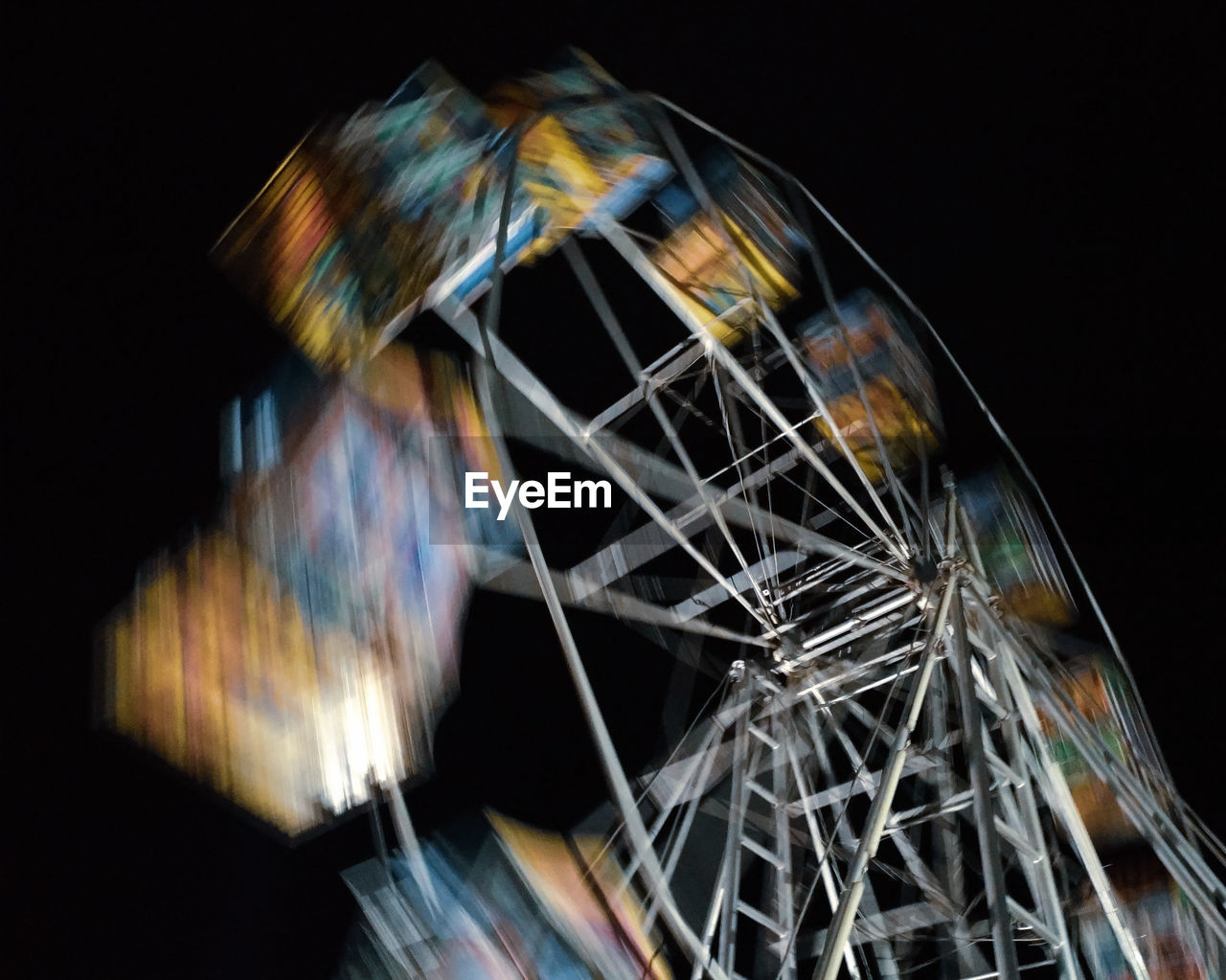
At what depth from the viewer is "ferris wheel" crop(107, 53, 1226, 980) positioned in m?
5.88

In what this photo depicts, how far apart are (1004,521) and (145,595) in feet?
20.1

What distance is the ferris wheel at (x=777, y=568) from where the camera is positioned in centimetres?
588

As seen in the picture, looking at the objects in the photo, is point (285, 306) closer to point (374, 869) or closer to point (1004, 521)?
point (374, 869)

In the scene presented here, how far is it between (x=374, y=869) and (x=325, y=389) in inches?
118

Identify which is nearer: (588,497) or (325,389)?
(325,389)

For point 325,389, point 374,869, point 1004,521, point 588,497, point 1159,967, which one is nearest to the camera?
point 374,869

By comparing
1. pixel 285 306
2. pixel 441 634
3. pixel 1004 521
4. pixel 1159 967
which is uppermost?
pixel 285 306

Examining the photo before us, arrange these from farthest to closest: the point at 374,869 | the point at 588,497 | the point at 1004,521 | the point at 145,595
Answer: the point at 588,497 → the point at 1004,521 → the point at 145,595 → the point at 374,869

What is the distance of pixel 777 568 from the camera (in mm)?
7395

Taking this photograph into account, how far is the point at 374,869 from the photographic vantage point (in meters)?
5.02

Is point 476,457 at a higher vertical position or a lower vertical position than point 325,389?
lower

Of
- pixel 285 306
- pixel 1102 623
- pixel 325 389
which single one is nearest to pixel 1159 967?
pixel 1102 623

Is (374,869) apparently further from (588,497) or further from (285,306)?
(588,497)

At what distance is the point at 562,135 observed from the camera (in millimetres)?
6414
